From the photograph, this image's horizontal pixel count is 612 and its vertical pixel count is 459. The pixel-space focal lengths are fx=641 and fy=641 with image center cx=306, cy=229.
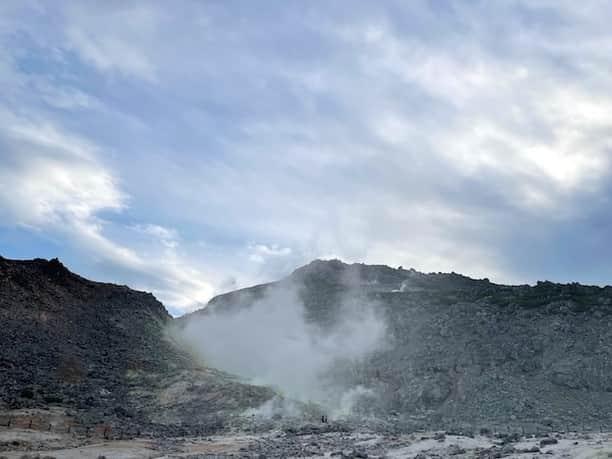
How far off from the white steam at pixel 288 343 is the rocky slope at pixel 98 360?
7379 mm

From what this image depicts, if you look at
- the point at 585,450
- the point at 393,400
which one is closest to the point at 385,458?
the point at 585,450

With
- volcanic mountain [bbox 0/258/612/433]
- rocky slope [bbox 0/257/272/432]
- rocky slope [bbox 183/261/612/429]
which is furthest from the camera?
rocky slope [bbox 183/261/612/429]

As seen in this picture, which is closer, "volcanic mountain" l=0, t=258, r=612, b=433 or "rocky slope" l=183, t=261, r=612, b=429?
"volcanic mountain" l=0, t=258, r=612, b=433

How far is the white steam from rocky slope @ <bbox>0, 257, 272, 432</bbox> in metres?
7.38

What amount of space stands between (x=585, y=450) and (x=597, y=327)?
4824 centimetres

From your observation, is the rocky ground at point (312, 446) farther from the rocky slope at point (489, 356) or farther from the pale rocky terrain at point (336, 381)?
the rocky slope at point (489, 356)

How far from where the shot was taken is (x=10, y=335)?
223 ft

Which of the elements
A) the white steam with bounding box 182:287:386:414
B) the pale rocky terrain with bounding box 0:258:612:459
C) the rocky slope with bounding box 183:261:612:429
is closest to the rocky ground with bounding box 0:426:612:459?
the pale rocky terrain with bounding box 0:258:612:459

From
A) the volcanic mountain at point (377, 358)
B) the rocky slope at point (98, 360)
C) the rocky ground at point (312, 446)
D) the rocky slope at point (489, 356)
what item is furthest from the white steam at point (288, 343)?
the rocky ground at point (312, 446)

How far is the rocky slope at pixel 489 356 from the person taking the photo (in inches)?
2274

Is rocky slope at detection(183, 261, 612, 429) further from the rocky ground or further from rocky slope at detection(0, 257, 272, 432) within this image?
rocky slope at detection(0, 257, 272, 432)

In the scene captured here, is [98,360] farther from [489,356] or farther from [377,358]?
[489,356]

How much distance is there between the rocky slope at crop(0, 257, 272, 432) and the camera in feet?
180

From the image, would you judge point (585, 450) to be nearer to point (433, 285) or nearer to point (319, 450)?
point (319, 450)
